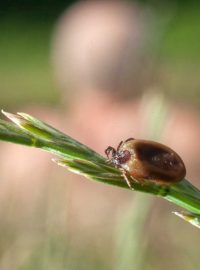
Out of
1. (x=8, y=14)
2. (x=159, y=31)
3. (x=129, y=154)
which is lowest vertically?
(x=8, y=14)

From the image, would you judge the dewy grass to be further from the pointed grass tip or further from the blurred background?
the blurred background

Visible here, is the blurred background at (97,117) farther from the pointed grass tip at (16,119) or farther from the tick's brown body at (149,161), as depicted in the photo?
the pointed grass tip at (16,119)

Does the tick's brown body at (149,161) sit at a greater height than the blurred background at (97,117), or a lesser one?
greater

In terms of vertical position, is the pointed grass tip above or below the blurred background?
above

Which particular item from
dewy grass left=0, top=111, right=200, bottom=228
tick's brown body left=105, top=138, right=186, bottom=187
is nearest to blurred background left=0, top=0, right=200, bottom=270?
tick's brown body left=105, top=138, right=186, bottom=187

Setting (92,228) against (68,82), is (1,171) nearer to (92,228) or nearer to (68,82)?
(92,228)

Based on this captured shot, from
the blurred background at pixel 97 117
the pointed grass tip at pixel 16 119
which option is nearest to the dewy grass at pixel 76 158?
the pointed grass tip at pixel 16 119

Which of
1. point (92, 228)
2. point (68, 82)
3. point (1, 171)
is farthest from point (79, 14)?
point (92, 228)
